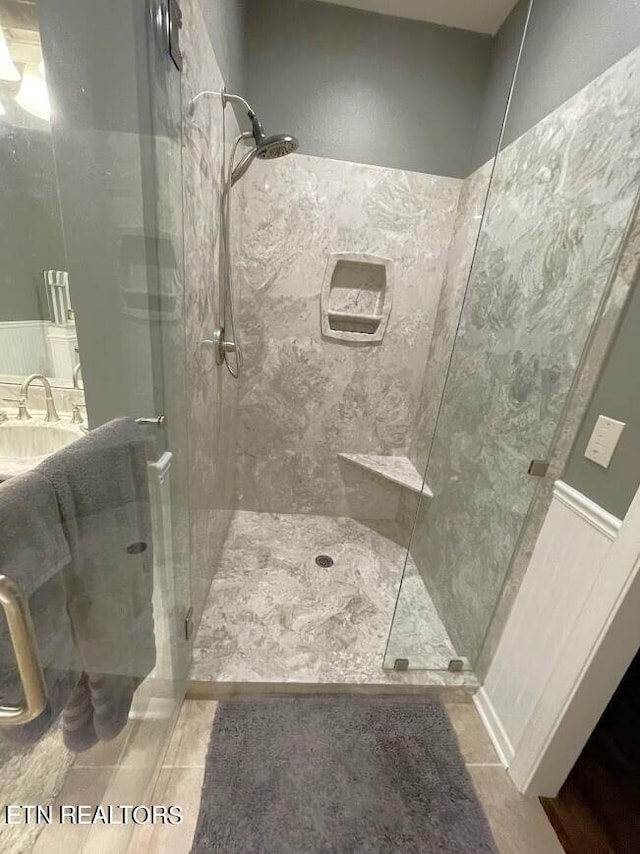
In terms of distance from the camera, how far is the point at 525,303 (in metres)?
1.25

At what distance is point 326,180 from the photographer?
5.65ft

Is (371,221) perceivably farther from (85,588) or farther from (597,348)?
(85,588)

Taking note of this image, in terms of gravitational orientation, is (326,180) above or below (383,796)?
above

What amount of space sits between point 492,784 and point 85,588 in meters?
1.42

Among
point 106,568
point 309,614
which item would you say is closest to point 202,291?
point 106,568

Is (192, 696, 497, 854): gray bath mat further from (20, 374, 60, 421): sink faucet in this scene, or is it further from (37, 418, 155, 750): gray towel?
(20, 374, 60, 421): sink faucet

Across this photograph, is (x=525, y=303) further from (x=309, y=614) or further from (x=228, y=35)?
(x=309, y=614)

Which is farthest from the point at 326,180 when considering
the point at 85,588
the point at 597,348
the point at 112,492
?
the point at 85,588

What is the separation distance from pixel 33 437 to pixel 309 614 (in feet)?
4.41

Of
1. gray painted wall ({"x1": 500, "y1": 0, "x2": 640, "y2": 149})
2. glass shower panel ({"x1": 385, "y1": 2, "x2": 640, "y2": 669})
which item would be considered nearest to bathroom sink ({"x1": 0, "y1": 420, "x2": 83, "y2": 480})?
glass shower panel ({"x1": 385, "y1": 2, "x2": 640, "y2": 669})

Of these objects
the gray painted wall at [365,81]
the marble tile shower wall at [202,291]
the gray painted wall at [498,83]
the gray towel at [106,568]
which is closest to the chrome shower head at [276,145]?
the marble tile shower wall at [202,291]

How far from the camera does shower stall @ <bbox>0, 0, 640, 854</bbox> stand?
2.43 ft

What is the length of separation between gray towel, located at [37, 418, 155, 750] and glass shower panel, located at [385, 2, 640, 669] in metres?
1.05

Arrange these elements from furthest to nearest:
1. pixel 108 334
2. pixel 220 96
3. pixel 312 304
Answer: pixel 312 304, pixel 220 96, pixel 108 334
